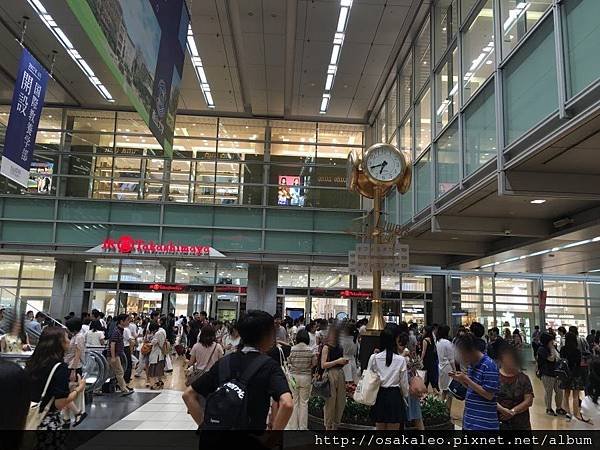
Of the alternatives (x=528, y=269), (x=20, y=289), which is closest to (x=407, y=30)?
(x=528, y=269)

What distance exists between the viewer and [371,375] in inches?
188

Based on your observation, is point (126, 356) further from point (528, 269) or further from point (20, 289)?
point (528, 269)

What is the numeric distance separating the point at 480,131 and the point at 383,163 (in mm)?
2095

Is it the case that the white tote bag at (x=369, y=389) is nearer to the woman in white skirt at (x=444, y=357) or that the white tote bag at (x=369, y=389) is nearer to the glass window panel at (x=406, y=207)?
the woman in white skirt at (x=444, y=357)

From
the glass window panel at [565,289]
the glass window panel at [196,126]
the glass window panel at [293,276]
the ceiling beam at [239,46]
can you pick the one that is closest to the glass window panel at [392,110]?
the ceiling beam at [239,46]

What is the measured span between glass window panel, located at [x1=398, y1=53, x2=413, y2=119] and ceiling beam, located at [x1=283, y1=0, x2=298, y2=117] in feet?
10.8

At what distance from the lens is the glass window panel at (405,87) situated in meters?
14.6

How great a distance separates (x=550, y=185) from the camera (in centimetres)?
749

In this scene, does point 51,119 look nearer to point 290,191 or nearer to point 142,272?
point 142,272

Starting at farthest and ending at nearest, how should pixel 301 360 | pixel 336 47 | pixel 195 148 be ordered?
pixel 195 148
pixel 336 47
pixel 301 360

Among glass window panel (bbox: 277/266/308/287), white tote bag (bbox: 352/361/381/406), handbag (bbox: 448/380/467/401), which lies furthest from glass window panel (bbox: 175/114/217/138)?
handbag (bbox: 448/380/467/401)

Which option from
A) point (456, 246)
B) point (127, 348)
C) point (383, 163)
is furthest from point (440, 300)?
point (383, 163)

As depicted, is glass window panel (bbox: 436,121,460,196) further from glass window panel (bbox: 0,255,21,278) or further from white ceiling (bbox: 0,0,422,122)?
glass window panel (bbox: 0,255,21,278)

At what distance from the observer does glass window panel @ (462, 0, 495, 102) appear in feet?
29.0
